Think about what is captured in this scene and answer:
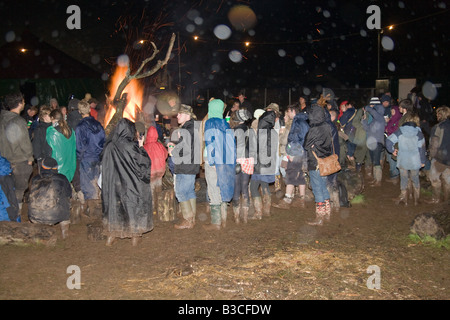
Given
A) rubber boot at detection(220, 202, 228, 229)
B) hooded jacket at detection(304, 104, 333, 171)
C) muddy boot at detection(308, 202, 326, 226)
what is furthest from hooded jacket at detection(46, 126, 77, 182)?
muddy boot at detection(308, 202, 326, 226)

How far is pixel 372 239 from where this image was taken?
6191 mm

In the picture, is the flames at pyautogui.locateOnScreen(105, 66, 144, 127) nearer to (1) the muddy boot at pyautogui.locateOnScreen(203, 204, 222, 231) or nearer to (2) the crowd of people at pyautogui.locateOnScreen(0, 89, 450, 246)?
(2) the crowd of people at pyautogui.locateOnScreen(0, 89, 450, 246)

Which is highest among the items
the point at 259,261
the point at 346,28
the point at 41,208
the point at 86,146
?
the point at 346,28

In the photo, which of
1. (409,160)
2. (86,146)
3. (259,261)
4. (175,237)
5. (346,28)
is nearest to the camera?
(259,261)

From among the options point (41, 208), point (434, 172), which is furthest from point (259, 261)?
point (434, 172)

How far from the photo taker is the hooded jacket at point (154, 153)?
706 centimetres

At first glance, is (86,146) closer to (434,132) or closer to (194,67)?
(434,132)

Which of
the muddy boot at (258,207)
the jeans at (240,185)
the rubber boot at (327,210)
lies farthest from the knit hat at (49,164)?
the rubber boot at (327,210)

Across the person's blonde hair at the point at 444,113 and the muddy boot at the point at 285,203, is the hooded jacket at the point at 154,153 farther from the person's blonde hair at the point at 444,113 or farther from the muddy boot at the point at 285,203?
the person's blonde hair at the point at 444,113

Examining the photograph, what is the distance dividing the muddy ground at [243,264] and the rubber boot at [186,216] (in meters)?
0.11

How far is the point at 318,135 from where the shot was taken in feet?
22.2

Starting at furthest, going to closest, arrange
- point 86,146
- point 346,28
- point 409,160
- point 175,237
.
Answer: point 346,28, point 409,160, point 86,146, point 175,237

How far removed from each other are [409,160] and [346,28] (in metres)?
24.2

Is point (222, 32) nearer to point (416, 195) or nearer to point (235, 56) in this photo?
point (235, 56)
